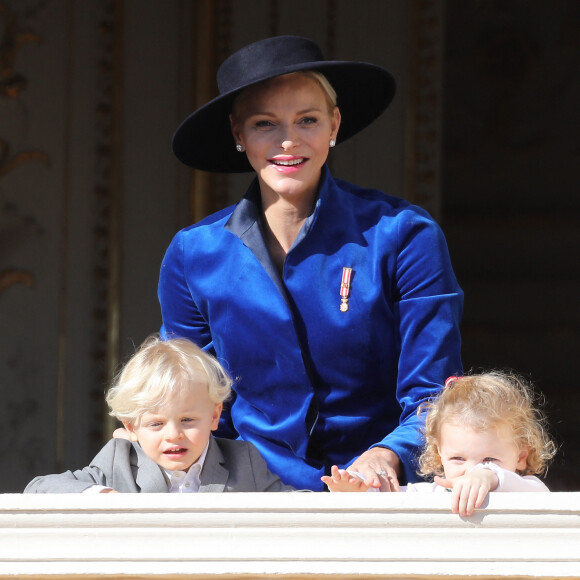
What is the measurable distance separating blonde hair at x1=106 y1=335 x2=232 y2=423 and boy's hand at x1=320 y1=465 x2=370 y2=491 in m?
0.31

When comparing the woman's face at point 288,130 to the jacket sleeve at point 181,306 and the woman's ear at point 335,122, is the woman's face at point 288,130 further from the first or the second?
the jacket sleeve at point 181,306

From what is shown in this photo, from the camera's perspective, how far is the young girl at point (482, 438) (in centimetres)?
203

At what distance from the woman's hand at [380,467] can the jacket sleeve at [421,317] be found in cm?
4

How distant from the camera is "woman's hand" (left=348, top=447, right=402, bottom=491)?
212 centimetres

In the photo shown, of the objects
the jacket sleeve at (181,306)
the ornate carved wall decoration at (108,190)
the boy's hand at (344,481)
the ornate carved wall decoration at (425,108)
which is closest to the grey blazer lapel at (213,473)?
the boy's hand at (344,481)

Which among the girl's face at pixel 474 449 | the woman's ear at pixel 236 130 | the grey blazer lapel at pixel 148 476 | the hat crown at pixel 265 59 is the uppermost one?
the hat crown at pixel 265 59

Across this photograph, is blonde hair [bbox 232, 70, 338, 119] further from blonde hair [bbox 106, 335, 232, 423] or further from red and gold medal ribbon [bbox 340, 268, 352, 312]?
blonde hair [bbox 106, 335, 232, 423]

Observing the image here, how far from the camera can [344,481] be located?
2.03m

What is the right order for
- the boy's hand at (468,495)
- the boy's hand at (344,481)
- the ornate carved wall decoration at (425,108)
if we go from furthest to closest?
the ornate carved wall decoration at (425,108) < the boy's hand at (344,481) < the boy's hand at (468,495)

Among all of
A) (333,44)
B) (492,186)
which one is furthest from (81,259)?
(492,186)

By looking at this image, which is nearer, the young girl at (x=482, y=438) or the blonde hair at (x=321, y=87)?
the young girl at (x=482, y=438)

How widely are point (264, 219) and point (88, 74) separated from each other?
6.02 ft

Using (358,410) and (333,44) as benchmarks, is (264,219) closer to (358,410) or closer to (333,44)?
(358,410)

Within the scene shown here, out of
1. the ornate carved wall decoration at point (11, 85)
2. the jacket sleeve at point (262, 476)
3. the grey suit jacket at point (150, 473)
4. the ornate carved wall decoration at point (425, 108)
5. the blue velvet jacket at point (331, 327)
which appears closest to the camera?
the grey suit jacket at point (150, 473)
